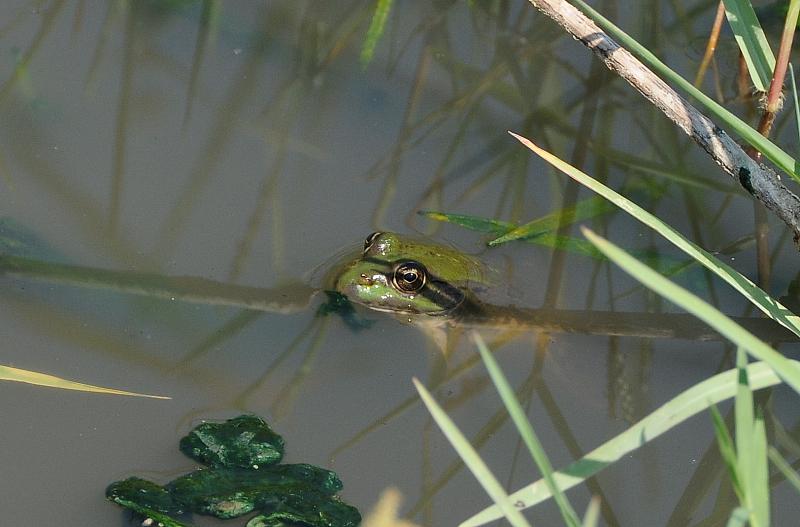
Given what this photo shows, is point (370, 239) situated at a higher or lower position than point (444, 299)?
higher

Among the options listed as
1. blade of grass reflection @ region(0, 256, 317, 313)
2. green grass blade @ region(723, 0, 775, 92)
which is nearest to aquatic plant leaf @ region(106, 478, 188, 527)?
blade of grass reflection @ region(0, 256, 317, 313)

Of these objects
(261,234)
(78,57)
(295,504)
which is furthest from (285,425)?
(78,57)

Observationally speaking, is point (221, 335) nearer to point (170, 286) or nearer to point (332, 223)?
point (170, 286)

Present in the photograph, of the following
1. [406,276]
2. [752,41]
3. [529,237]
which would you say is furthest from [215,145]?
[752,41]

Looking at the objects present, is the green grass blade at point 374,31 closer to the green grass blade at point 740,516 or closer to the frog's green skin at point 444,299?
the frog's green skin at point 444,299

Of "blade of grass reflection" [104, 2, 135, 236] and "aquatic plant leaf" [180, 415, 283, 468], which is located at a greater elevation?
"blade of grass reflection" [104, 2, 135, 236]

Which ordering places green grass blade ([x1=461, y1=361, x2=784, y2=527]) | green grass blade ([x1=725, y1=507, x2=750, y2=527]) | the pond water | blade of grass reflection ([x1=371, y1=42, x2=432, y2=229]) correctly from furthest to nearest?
blade of grass reflection ([x1=371, y1=42, x2=432, y2=229]), the pond water, green grass blade ([x1=461, y1=361, x2=784, y2=527]), green grass blade ([x1=725, y1=507, x2=750, y2=527])

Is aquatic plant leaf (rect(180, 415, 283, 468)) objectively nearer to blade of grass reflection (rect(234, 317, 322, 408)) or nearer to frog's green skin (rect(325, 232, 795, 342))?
blade of grass reflection (rect(234, 317, 322, 408))
